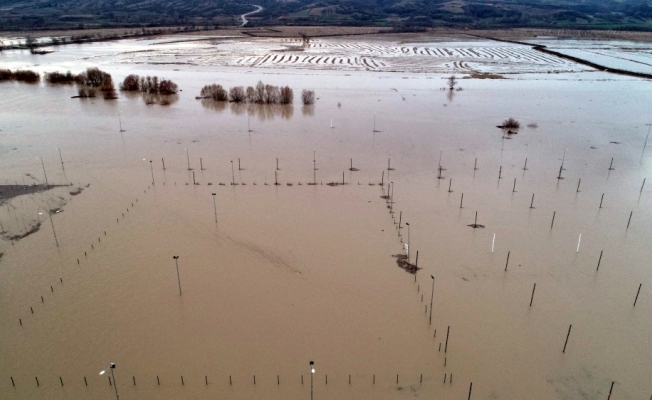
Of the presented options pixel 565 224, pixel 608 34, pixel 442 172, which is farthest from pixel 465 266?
pixel 608 34

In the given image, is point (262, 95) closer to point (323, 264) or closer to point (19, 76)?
point (323, 264)

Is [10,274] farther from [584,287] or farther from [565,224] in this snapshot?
[565,224]

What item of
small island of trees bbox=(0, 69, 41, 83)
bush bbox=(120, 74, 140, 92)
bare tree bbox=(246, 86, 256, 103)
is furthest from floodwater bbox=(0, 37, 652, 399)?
small island of trees bbox=(0, 69, 41, 83)

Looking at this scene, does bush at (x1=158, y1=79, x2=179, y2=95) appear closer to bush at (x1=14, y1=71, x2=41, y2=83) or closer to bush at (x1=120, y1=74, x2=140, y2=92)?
bush at (x1=120, y1=74, x2=140, y2=92)

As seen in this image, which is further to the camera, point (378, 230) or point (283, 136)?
point (283, 136)

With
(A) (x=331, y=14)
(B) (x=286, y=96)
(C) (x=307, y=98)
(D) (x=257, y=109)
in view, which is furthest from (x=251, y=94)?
(A) (x=331, y=14)

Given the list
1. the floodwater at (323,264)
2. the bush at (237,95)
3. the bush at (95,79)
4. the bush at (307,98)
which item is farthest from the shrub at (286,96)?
the bush at (95,79)
